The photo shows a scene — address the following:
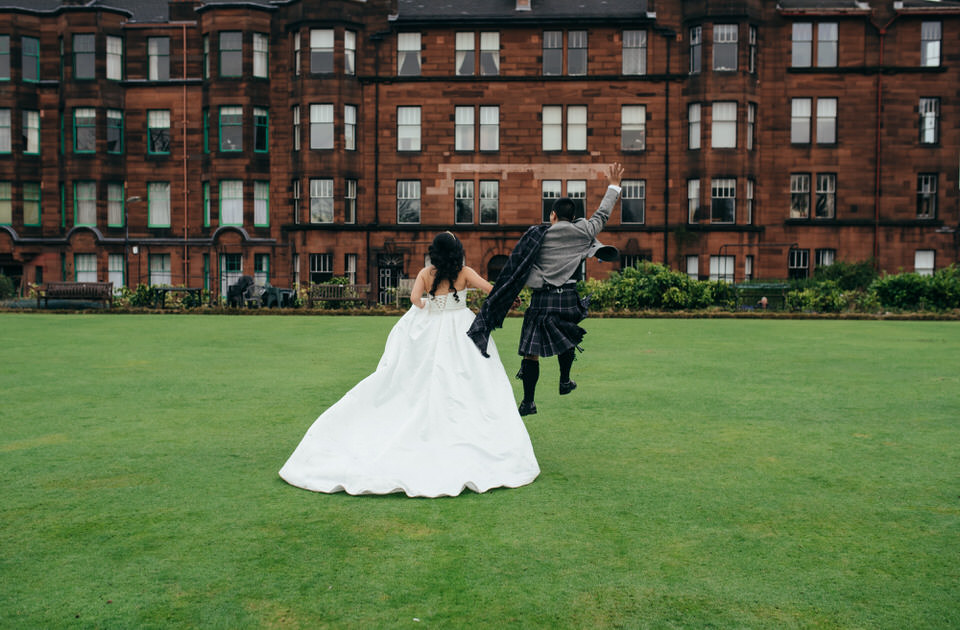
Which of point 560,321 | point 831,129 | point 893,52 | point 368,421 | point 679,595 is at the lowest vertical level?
point 679,595

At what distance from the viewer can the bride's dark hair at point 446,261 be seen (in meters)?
7.15

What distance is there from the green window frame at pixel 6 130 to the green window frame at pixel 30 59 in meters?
1.73

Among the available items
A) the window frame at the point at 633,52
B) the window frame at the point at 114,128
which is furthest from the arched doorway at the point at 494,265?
the window frame at the point at 114,128

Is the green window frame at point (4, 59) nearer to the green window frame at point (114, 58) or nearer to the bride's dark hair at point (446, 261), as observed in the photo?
the green window frame at point (114, 58)

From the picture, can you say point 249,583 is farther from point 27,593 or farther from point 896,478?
point 896,478

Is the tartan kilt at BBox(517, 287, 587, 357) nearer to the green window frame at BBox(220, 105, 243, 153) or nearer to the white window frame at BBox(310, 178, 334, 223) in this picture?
the white window frame at BBox(310, 178, 334, 223)

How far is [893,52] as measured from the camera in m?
38.7

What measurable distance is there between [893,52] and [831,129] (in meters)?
4.23

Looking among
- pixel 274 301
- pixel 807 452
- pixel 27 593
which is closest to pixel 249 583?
pixel 27 593

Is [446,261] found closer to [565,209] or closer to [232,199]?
[565,209]

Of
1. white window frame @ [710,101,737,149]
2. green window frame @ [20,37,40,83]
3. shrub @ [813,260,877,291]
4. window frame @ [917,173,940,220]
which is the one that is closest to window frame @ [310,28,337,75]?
green window frame @ [20,37,40,83]

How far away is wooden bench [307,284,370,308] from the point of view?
32688 millimetres

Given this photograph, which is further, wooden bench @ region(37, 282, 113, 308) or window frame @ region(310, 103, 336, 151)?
window frame @ region(310, 103, 336, 151)

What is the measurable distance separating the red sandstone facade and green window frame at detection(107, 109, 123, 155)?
3.86 ft
